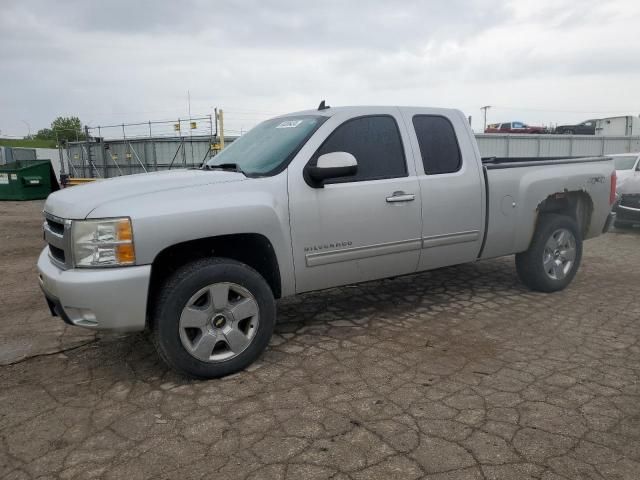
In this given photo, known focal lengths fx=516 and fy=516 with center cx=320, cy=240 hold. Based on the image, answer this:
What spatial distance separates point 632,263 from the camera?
7.09 m

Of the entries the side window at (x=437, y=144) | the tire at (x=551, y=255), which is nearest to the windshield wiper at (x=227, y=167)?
the side window at (x=437, y=144)

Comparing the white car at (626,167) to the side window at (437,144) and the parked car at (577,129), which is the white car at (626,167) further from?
the parked car at (577,129)

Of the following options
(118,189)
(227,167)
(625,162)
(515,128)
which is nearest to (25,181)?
(227,167)

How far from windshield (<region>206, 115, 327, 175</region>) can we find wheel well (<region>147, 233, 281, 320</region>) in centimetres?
52

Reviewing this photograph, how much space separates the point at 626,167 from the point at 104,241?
10.6 meters

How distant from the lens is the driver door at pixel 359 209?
374 cm

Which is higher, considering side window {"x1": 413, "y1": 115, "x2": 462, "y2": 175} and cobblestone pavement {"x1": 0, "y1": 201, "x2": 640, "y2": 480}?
side window {"x1": 413, "y1": 115, "x2": 462, "y2": 175}

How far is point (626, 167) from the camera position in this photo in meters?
10.4

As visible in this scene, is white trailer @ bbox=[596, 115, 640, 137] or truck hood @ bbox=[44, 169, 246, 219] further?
white trailer @ bbox=[596, 115, 640, 137]

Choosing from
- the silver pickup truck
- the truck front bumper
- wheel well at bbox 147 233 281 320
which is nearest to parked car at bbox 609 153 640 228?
the silver pickup truck

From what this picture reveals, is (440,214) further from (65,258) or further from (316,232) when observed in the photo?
(65,258)

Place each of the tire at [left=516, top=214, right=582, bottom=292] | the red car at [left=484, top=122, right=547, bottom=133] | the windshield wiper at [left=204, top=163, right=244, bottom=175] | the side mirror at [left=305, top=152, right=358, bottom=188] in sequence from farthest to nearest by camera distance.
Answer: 1. the red car at [left=484, top=122, right=547, bottom=133]
2. the tire at [left=516, top=214, right=582, bottom=292]
3. the windshield wiper at [left=204, top=163, right=244, bottom=175]
4. the side mirror at [left=305, top=152, right=358, bottom=188]

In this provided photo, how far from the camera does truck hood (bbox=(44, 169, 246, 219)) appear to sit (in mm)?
3160

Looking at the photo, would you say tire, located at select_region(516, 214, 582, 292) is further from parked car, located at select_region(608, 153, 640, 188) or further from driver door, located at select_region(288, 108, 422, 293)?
parked car, located at select_region(608, 153, 640, 188)
